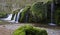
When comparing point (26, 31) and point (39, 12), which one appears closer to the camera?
point (26, 31)

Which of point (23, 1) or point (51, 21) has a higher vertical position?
point (23, 1)

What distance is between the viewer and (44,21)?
17.1 meters

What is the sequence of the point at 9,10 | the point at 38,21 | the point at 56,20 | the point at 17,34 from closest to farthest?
1. the point at 17,34
2. the point at 56,20
3. the point at 38,21
4. the point at 9,10

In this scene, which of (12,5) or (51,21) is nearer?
(51,21)

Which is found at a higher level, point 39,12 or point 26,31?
point 39,12

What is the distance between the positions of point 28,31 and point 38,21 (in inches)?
479

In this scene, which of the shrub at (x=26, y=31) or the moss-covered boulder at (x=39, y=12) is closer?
the shrub at (x=26, y=31)

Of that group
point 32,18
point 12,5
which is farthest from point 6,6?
point 32,18

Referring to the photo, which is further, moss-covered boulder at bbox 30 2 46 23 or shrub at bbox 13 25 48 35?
moss-covered boulder at bbox 30 2 46 23

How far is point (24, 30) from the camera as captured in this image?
17.5ft

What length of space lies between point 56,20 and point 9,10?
577 inches

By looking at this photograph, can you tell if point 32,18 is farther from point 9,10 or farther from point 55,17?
point 9,10

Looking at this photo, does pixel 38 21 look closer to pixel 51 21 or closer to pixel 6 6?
pixel 51 21

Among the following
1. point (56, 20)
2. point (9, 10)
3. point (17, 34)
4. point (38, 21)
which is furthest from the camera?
point (9, 10)
